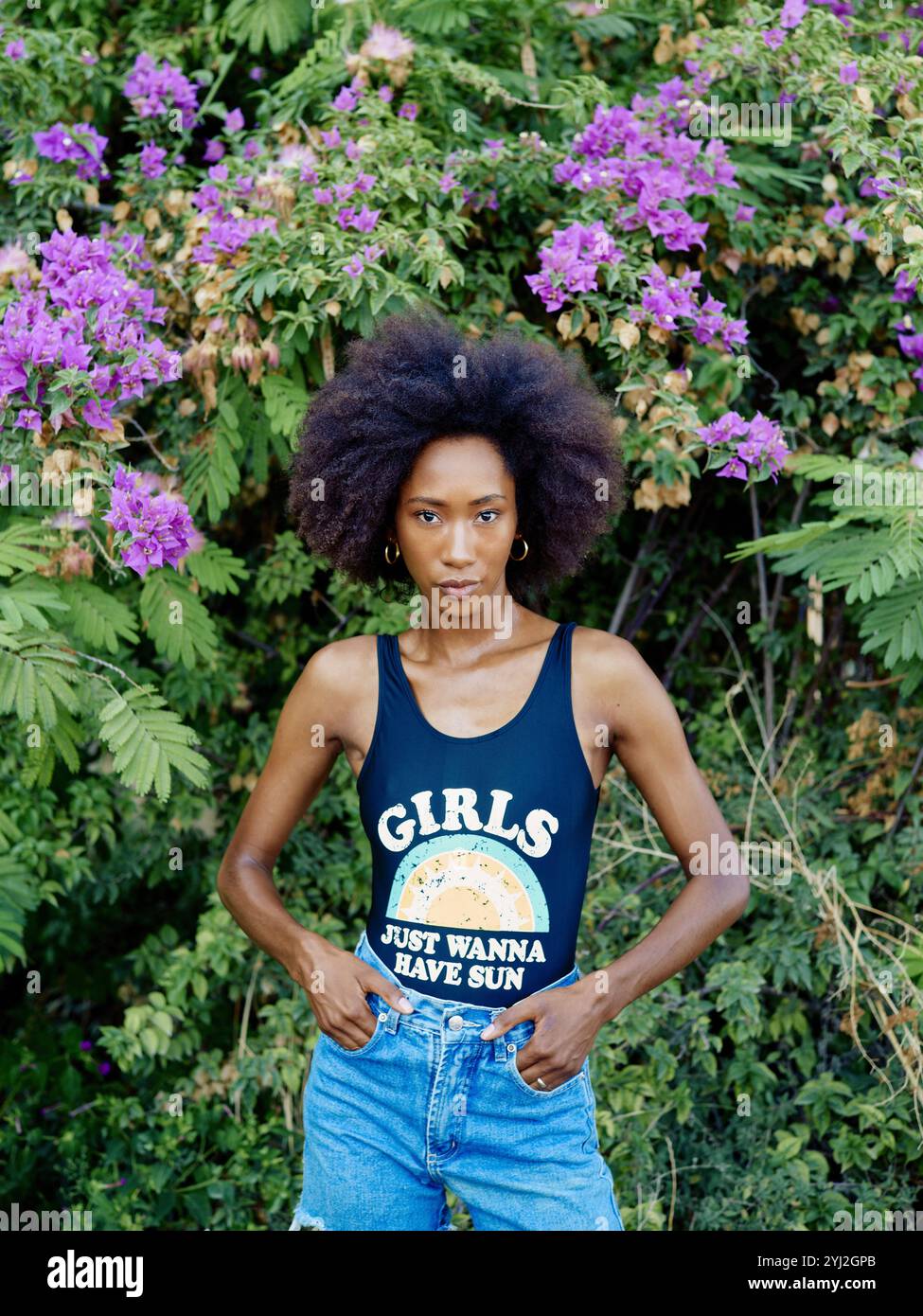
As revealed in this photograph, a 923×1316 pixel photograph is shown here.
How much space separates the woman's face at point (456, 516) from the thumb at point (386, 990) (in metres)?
0.63

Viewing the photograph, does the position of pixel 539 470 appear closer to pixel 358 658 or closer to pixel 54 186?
pixel 358 658

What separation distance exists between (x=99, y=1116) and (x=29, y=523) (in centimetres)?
189

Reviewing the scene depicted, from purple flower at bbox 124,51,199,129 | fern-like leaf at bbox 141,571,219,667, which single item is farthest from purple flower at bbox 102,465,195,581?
purple flower at bbox 124,51,199,129

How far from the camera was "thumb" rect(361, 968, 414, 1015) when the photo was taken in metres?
2.38

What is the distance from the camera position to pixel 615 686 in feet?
8.07

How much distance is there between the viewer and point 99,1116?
4.27m

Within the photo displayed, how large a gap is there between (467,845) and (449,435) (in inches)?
27.3

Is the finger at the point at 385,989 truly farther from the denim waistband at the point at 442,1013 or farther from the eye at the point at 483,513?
the eye at the point at 483,513

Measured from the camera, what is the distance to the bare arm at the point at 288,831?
2404 mm

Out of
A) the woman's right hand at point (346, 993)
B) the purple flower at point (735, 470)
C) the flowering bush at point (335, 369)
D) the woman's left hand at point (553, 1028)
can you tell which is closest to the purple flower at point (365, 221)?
the flowering bush at point (335, 369)

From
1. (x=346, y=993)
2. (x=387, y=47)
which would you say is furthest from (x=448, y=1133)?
(x=387, y=47)

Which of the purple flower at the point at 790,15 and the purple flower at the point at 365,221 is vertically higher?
the purple flower at the point at 790,15

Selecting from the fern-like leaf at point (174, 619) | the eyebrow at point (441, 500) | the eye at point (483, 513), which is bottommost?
the eye at point (483, 513)
